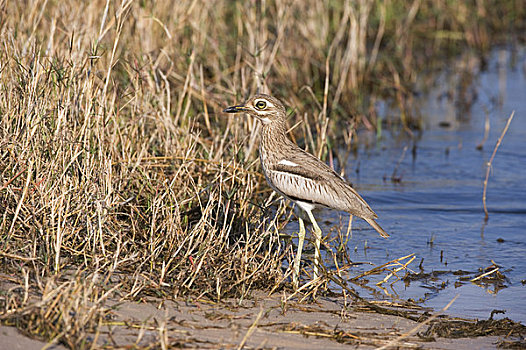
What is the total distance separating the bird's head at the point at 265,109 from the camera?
5195mm

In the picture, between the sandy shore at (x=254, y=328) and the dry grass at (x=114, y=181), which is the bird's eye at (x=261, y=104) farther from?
the sandy shore at (x=254, y=328)

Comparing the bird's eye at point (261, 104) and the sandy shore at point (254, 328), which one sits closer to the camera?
the sandy shore at point (254, 328)

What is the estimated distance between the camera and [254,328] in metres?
3.91

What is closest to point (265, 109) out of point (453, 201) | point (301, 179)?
point (301, 179)

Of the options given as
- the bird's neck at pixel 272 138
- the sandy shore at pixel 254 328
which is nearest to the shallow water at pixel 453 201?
the sandy shore at pixel 254 328

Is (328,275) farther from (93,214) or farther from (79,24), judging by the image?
(79,24)

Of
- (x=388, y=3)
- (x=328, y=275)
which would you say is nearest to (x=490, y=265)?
(x=328, y=275)

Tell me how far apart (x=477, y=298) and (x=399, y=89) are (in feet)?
15.5

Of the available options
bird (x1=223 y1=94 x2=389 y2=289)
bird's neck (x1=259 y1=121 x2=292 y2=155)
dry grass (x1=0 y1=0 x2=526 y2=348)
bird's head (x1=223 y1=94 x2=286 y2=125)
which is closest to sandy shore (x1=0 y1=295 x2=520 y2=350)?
dry grass (x1=0 y1=0 x2=526 y2=348)

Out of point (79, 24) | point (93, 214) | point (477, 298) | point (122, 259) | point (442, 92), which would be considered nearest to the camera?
point (122, 259)

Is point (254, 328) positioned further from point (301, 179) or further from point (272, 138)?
point (272, 138)

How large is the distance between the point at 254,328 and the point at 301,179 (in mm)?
1247

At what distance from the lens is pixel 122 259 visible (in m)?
4.22

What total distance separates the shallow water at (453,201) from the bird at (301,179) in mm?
556
